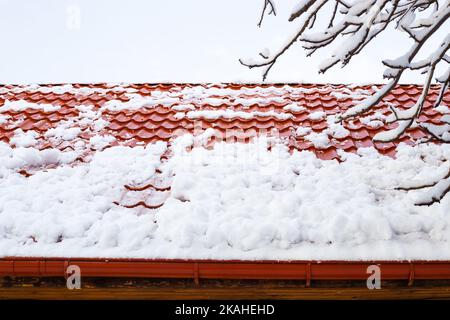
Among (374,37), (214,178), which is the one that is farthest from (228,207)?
(374,37)

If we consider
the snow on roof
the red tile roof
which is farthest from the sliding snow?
the red tile roof

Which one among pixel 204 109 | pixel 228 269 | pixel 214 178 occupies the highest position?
pixel 204 109

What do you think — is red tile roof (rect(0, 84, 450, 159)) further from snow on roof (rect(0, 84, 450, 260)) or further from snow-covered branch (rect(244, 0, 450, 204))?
snow-covered branch (rect(244, 0, 450, 204))

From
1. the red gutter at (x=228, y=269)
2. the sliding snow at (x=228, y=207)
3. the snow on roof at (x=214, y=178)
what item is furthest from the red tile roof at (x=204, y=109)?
the red gutter at (x=228, y=269)

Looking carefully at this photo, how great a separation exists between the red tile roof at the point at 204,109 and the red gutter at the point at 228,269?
1275 mm

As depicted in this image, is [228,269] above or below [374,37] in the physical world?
below

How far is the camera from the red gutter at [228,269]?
2445 millimetres

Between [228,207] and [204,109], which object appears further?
[204,109]

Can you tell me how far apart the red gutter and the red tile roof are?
1.27 m

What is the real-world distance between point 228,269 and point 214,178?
934mm

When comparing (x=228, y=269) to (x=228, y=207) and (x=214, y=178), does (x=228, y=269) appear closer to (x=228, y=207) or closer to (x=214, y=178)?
(x=228, y=207)

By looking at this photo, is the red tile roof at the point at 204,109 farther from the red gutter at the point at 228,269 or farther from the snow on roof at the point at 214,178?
the red gutter at the point at 228,269

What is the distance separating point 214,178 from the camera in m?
3.22

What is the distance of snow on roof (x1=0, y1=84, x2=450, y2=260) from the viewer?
2.60 m
